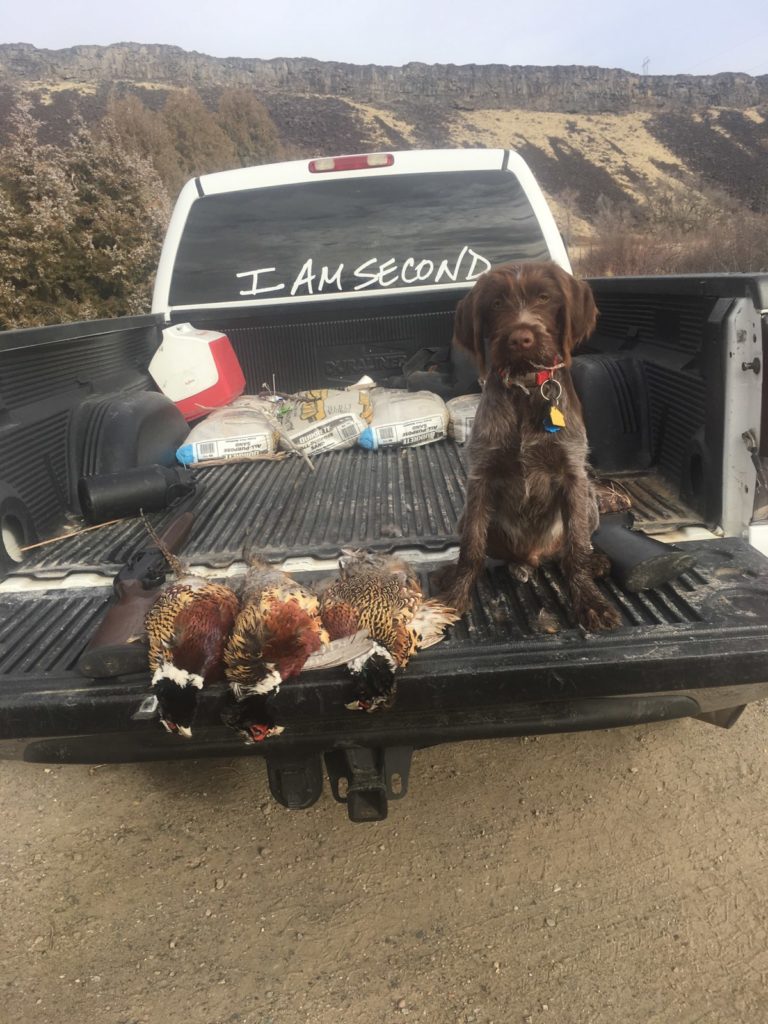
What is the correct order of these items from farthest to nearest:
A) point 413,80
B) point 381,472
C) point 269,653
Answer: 1. point 413,80
2. point 381,472
3. point 269,653

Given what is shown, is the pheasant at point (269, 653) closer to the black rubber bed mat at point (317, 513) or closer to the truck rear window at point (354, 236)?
the black rubber bed mat at point (317, 513)

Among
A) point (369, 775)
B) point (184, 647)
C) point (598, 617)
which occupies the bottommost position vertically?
point (369, 775)

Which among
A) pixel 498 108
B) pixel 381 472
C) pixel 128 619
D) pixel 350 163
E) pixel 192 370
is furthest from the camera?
pixel 498 108

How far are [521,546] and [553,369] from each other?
0.67 metres

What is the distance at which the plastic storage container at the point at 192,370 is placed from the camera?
4.46 meters

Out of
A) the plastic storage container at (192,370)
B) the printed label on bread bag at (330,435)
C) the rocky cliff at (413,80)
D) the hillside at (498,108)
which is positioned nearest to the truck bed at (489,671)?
the printed label on bread bag at (330,435)

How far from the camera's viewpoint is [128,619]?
2146 mm

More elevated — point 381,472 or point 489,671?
point 489,671

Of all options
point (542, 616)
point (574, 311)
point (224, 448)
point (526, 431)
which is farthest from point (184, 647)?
point (224, 448)

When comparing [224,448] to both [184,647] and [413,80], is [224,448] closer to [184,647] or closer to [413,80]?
[184,647]

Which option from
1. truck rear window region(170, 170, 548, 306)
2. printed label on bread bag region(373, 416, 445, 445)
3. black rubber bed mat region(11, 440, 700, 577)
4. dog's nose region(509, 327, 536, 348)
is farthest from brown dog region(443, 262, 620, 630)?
truck rear window region(170, 170, 548, 306)

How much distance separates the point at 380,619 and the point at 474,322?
128 cm

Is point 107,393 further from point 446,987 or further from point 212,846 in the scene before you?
point 446,987

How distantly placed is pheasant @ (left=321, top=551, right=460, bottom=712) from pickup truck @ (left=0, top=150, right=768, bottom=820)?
52mm
